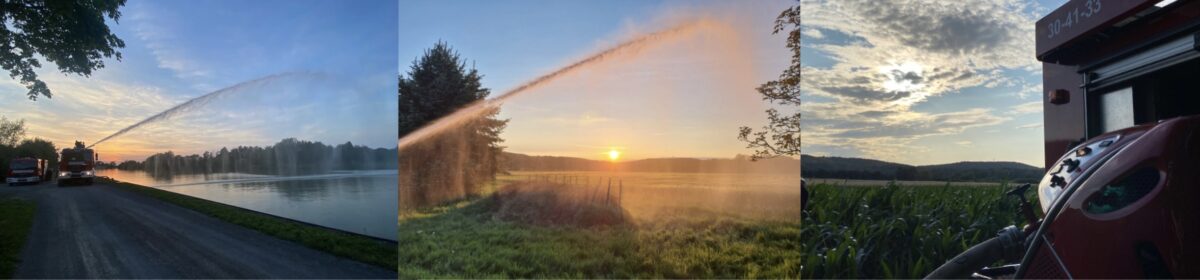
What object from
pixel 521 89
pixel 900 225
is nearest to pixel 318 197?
pixel 521 89

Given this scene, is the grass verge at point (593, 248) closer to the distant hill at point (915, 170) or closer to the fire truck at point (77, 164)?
the distant hill at point (915, 170)

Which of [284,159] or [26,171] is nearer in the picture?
[26,171]

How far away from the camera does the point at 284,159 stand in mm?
4289

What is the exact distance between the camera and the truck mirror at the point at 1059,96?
7.26 ft

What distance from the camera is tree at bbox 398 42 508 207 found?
4363mm

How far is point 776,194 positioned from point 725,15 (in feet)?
4.07

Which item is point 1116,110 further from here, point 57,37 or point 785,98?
point 57,37

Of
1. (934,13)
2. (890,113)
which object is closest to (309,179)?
(890,113)

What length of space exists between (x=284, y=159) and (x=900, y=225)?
427cm


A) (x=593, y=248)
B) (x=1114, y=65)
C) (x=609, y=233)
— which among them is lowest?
(x=593, y=248)

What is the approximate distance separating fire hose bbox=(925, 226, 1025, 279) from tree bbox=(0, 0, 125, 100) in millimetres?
5428

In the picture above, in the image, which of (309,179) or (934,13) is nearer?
(934,13)

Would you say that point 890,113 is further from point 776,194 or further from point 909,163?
point 776,194

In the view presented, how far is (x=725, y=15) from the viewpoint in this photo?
3.67 metres
